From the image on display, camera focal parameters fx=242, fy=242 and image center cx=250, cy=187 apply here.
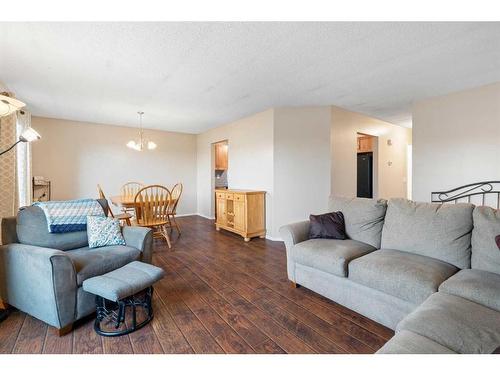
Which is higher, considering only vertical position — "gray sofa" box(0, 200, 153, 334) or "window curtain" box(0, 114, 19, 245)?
"window curtain" box(0, 114, 19, 245)

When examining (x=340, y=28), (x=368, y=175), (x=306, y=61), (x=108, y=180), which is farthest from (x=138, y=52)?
(x=368, y=175)

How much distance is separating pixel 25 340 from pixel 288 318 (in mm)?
1871

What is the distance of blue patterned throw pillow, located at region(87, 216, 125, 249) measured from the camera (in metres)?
2.30

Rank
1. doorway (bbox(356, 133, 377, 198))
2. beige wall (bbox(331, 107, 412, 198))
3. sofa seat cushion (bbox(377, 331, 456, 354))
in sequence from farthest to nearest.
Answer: doorway (bbox(356, 133, 377, 198)) < beige wall (bbox(331, 107, 412, 198)) < sofa seat cushion (bbox(377, 331, 456, 354))

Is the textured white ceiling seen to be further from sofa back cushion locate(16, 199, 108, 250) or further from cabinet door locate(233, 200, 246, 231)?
cabinet door locate(233, 200, 246, 231)

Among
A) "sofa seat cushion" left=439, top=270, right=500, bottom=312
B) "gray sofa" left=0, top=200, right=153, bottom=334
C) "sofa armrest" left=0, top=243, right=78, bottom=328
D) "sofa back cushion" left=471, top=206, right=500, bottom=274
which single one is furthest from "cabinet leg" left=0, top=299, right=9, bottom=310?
"sofa back cushion" left=471, top=206, right=500, bottom=274

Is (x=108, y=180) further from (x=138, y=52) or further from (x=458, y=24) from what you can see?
(x=458, y=24)

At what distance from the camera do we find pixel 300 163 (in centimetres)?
428

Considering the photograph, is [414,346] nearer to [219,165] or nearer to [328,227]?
[328,227]

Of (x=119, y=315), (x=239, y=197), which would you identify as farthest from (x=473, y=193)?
(x=119, y=315)

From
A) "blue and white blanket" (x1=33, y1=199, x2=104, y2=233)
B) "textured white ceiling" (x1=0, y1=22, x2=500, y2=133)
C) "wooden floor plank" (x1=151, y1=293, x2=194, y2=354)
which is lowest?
"wooden floor plank" (x1=151, y1=293, x2=194, y2=354)

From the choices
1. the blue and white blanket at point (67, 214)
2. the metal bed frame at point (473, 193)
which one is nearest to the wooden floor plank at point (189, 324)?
the blue and white blanket at point (67, 214)

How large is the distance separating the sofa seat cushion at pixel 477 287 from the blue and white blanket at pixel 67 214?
2998mm

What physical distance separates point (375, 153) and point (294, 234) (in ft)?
12.6
